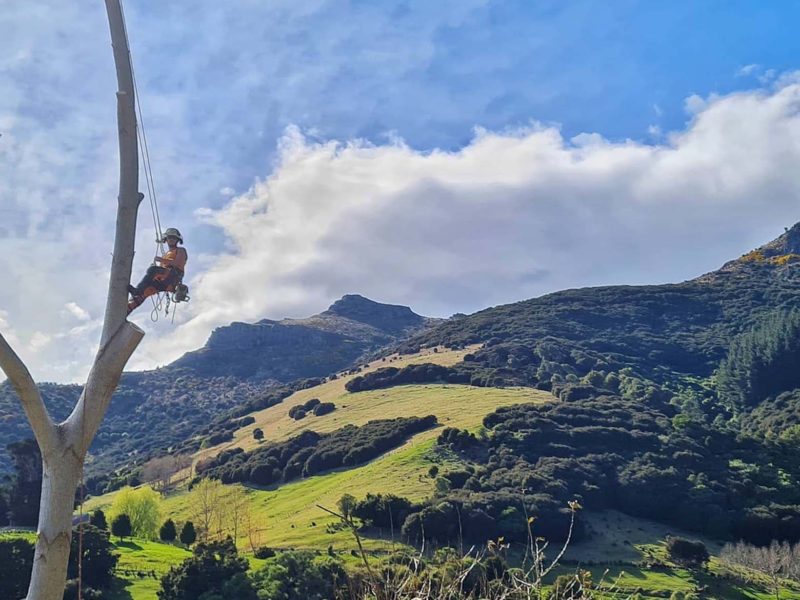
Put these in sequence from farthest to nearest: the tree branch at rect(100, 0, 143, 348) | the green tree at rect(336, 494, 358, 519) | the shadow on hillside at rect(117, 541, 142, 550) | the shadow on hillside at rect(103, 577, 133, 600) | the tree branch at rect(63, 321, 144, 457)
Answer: the shadow on hillside at rect(117, 541, 142, 550)
the shadow on hillside at rect(103, 577, 133, 600)
the green tree at rect(336, 494, 358, 519)
the tree branch at rect(100, 0, 143, 348)
the tree branch at rect(63, 321, 144, 457)

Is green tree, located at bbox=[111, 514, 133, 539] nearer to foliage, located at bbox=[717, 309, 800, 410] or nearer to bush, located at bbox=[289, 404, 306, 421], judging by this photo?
bush, located at bbox=[289, 404, 306, 421]

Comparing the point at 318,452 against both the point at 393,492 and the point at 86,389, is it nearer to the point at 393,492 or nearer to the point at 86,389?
the point at 393,492

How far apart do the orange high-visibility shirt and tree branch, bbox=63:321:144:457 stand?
1041mm

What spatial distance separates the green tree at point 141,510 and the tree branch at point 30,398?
2001 inches

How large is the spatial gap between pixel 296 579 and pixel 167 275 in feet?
95.8

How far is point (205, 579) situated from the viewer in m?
30.3

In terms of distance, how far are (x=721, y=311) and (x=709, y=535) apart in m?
91.3

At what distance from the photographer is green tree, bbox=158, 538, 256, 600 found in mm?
29656

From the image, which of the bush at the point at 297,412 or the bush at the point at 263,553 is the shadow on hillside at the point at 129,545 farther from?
the bush at the point at 297,412

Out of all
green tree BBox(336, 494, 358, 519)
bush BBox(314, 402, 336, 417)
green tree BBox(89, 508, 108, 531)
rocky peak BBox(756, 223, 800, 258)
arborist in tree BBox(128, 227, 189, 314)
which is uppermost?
rocky peak BBox(756, 223, 800, 258)

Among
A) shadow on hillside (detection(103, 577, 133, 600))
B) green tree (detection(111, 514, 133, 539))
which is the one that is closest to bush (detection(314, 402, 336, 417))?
green tree (detection(111, 514, 133, 539))

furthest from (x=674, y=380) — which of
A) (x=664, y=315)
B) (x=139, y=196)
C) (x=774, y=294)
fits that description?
(x=139, y=196)

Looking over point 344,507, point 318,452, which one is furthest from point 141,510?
point 344,507

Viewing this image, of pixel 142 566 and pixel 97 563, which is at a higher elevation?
pixel 97 563
